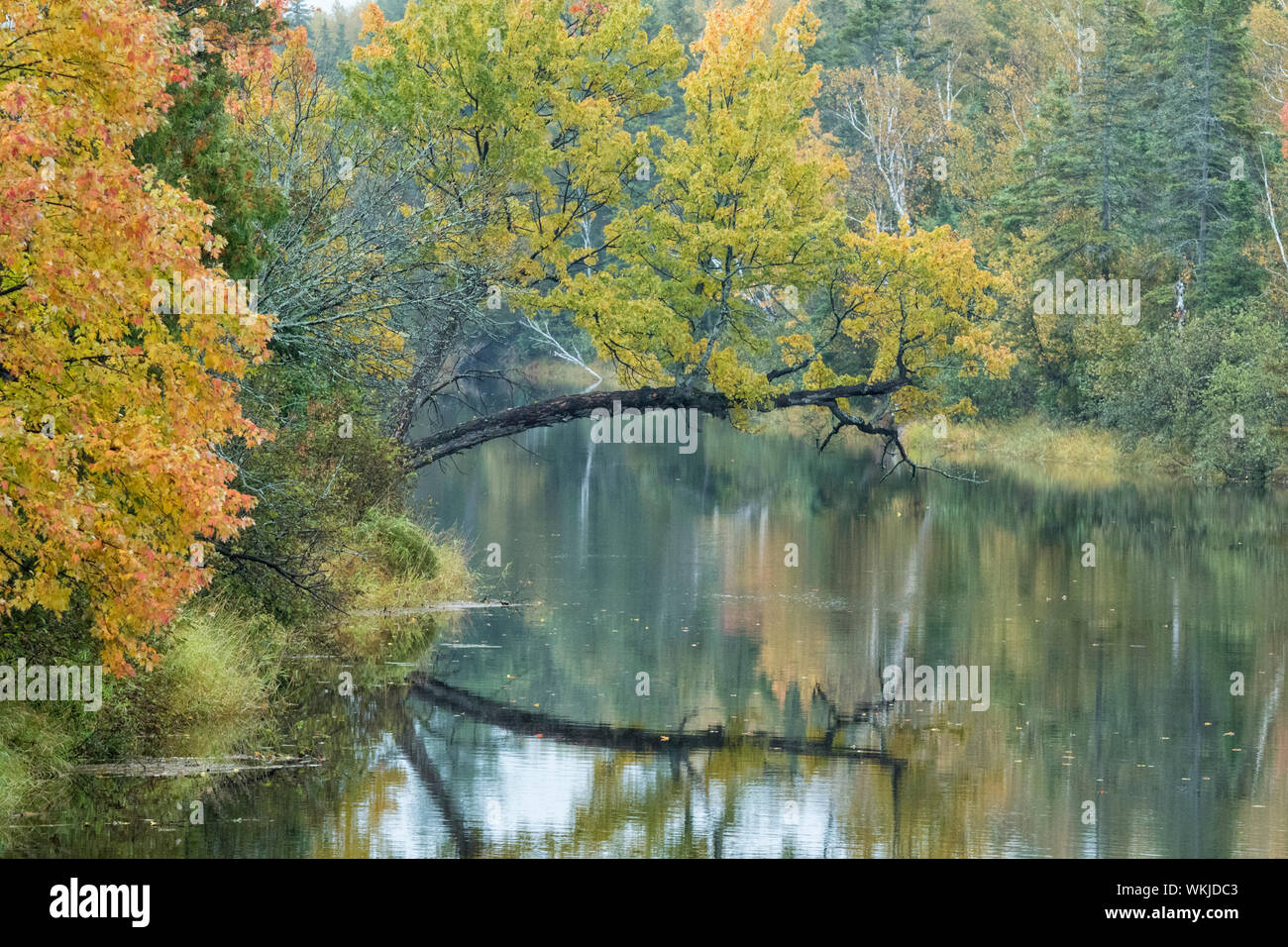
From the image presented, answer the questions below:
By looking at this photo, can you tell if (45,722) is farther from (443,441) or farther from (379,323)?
(443,441)

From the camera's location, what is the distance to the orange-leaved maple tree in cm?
1025

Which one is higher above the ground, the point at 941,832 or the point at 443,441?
the point at 443,441

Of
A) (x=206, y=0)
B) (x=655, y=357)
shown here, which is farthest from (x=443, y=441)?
(x=206, y=0)

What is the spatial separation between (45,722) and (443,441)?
16327 mm

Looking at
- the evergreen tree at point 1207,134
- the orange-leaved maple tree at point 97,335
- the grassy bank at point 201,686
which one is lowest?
the grassy bank at point 201,686

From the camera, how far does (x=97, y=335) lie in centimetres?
1180

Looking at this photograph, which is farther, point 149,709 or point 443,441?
point 443,441

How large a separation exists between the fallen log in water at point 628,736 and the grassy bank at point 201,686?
6.06 feet

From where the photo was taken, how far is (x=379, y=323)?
24.3 m

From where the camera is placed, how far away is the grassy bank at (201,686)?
13.4 meters

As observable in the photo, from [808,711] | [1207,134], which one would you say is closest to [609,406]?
[808,711]

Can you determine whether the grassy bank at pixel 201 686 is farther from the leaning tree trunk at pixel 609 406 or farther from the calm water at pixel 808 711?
the leaning tree trunk at pixel 609 406

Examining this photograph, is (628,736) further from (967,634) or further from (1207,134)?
(1207,134)

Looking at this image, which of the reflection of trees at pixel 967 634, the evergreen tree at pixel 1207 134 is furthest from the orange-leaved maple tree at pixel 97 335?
the evergreen tree at pixel 1207 134
